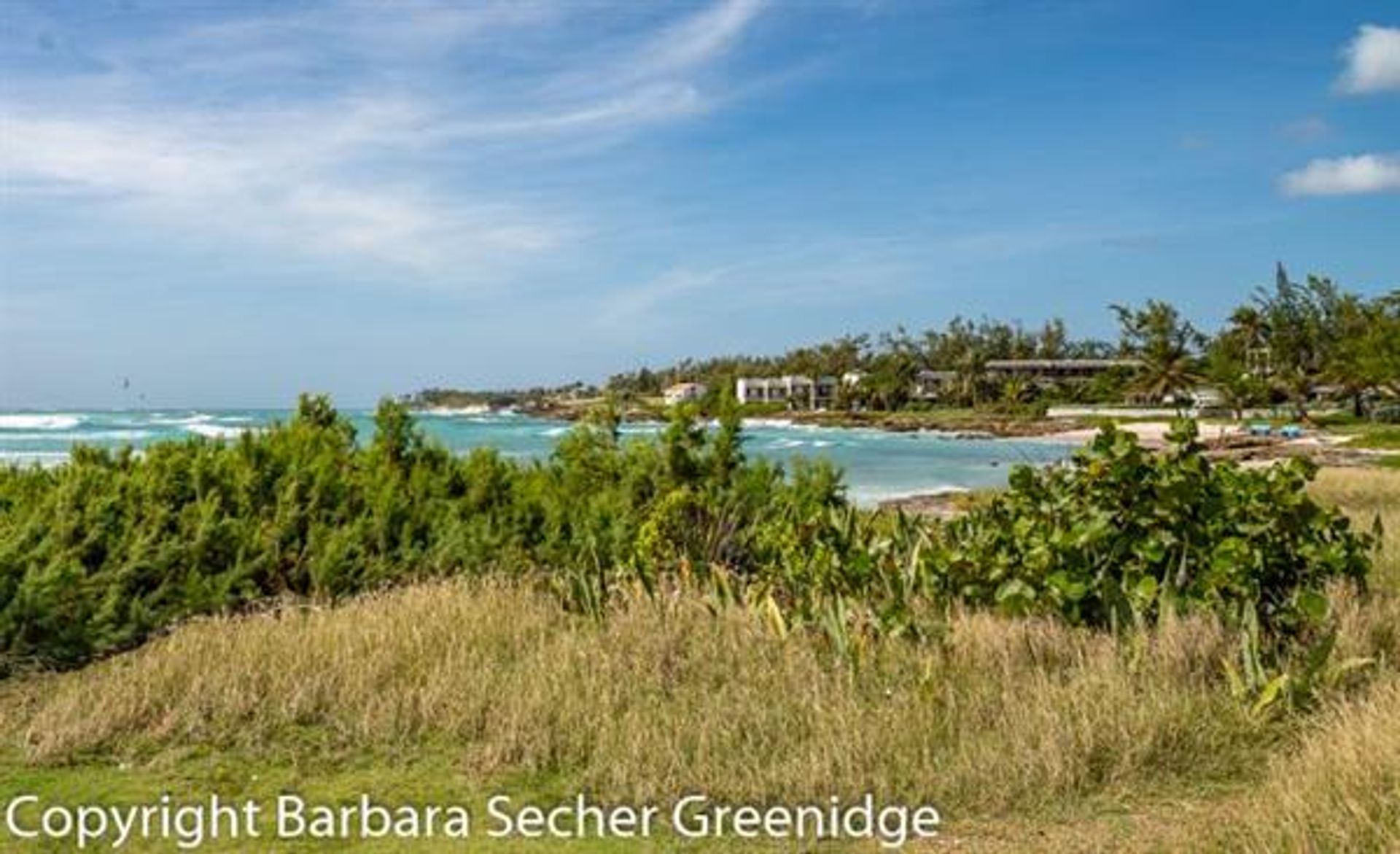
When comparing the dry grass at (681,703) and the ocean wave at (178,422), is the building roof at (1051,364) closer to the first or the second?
the ocean wave at (178,422)

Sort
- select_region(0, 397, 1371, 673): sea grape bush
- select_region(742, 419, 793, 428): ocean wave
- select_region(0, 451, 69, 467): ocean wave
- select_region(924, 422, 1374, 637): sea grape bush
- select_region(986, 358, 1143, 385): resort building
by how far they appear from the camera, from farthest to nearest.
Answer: select_region(986, 358, 1143, 385): resort building, select_region(742, 419, 793, 428): ocean wave, select_region(0, 451, 69, 467): ocean wave, select_region(0, 397, 1371, 673): sea grape bush, select_region(924, 422, 1374, 637): sea grape bush

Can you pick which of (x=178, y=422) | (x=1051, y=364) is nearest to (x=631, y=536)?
(x=178, y=422)

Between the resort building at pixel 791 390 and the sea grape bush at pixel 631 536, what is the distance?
421 ft

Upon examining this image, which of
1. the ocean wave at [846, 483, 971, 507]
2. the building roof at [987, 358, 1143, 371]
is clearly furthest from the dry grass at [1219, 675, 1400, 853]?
the building roof at [987, 358, 1143, 371]

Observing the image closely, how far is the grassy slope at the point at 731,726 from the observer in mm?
4234

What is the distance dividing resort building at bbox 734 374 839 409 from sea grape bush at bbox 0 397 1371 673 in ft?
421

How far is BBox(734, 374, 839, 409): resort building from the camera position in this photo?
144500 mm

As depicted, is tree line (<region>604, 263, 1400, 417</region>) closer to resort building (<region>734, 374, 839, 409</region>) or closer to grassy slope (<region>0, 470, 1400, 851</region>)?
resort building (<region>734, 374, 839, 409</region>)

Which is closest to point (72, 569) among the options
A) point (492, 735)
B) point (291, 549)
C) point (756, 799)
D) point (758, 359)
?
point (291, 549)

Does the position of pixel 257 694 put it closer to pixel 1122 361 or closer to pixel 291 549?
pixel 291 549

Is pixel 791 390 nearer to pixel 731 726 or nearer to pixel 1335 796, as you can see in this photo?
pixel 731 726

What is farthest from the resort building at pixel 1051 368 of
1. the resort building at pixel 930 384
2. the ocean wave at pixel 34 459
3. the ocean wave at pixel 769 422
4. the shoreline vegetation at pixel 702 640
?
the shoreline vegetation at pixel 702 640

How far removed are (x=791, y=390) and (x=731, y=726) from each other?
479 feet

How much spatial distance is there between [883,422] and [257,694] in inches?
3946
